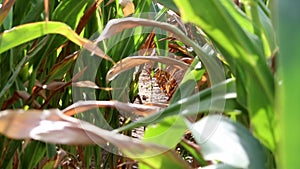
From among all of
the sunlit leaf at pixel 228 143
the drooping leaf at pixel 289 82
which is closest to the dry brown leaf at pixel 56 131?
the sunlit leaf at pixel 228 143

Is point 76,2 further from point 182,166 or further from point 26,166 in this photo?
point 182,166

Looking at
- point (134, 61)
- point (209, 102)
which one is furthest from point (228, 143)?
point (134, 61)

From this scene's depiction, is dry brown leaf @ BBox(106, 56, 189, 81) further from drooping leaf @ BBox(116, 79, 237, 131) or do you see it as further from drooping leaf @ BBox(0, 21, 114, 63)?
drooping leaf @ BBox(116, 79, 237, 131)

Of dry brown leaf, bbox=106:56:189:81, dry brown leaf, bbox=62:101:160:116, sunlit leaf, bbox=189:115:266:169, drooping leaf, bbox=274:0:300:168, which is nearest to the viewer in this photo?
drooping leaf, bbox=274:0:300:168

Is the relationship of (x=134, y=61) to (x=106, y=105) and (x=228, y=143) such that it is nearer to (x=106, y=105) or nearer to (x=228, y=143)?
(x=106, y=105)

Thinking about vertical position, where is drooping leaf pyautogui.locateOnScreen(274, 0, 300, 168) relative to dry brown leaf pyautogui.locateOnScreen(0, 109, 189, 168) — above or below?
above

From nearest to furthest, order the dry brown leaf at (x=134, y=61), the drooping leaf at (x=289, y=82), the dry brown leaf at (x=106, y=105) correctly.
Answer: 1. the drooping leaf at (x=289, y=82)
2. the dry brown leaf at (x=106, y=105)
3. the dry brown leaf at (x=134, y=61)

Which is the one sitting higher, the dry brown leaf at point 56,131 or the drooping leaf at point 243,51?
the drooping leaf at point 243,51

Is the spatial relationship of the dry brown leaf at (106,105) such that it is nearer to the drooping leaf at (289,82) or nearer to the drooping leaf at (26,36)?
the drooping leaf at (26,36)

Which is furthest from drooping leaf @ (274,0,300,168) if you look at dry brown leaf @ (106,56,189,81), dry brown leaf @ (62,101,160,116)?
dry brown leaf @ (106,56,189,81)

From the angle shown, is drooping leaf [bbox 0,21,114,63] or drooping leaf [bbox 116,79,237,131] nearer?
drooping leaf [bbox 116,79,237,131]

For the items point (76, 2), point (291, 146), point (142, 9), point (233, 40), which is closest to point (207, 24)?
point (233, 40)
